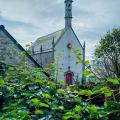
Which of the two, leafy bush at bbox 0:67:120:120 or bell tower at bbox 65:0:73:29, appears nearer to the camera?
leafy bush at bbox 0:67:120:120

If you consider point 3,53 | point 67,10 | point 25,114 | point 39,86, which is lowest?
point 25,114

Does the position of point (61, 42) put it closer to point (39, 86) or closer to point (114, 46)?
point (114, 46)

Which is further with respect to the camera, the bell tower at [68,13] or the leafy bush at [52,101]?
the bell tower at [68,13]

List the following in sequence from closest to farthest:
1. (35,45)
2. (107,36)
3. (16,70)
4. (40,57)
→ (16,70), (107,36), (40,57), (35,45)

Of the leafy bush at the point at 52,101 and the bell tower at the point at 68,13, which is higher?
the bell tower at the point at 68,13

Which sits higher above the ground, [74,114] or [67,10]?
[67,10]

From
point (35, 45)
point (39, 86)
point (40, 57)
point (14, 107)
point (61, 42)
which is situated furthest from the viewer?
point (35, 45)

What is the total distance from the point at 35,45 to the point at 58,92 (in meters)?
58.0

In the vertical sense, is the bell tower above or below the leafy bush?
above

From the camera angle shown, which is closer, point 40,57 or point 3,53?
point 3,53

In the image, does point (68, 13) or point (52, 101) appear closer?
point (52, 101)

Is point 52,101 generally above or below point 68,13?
below

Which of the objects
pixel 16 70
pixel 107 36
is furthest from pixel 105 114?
pixel 107 36

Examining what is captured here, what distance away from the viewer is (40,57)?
54.8m
